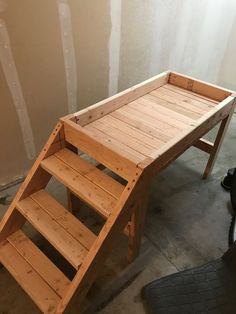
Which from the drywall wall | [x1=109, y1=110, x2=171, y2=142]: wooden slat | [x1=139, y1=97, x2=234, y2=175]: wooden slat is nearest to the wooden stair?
[x1=139, y1=97, x2=234, y2=175]: wooden slat

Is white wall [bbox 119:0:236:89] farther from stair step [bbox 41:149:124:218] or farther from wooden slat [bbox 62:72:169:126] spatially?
stair step [bbox 41:149:124:218]

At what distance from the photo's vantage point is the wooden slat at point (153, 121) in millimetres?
1675

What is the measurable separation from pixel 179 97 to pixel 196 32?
1202 millimetres

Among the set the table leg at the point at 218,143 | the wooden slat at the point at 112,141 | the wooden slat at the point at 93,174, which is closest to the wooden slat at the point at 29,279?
the wooden slat at the point at 93,174

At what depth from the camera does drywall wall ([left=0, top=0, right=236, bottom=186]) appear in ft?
5.34

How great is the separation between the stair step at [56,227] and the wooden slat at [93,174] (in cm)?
24

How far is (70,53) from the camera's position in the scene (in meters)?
1.86

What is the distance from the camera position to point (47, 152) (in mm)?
1516

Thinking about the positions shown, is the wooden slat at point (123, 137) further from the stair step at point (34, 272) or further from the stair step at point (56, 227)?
the stair step at point (34, 272)

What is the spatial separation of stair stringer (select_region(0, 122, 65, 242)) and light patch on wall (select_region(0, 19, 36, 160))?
0.46 meters

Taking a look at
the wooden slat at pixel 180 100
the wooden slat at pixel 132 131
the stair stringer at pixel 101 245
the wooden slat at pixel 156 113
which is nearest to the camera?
the stair stringer at pixel 101 245

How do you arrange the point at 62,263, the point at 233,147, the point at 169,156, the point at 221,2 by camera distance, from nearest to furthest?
the point at 169,156 → the point at 62,263 → the point at 233,147 → the point at 221,2

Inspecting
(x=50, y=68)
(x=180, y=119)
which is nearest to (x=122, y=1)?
(x=50, y=68)

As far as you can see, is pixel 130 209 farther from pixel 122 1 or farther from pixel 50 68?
pixel 122 1
